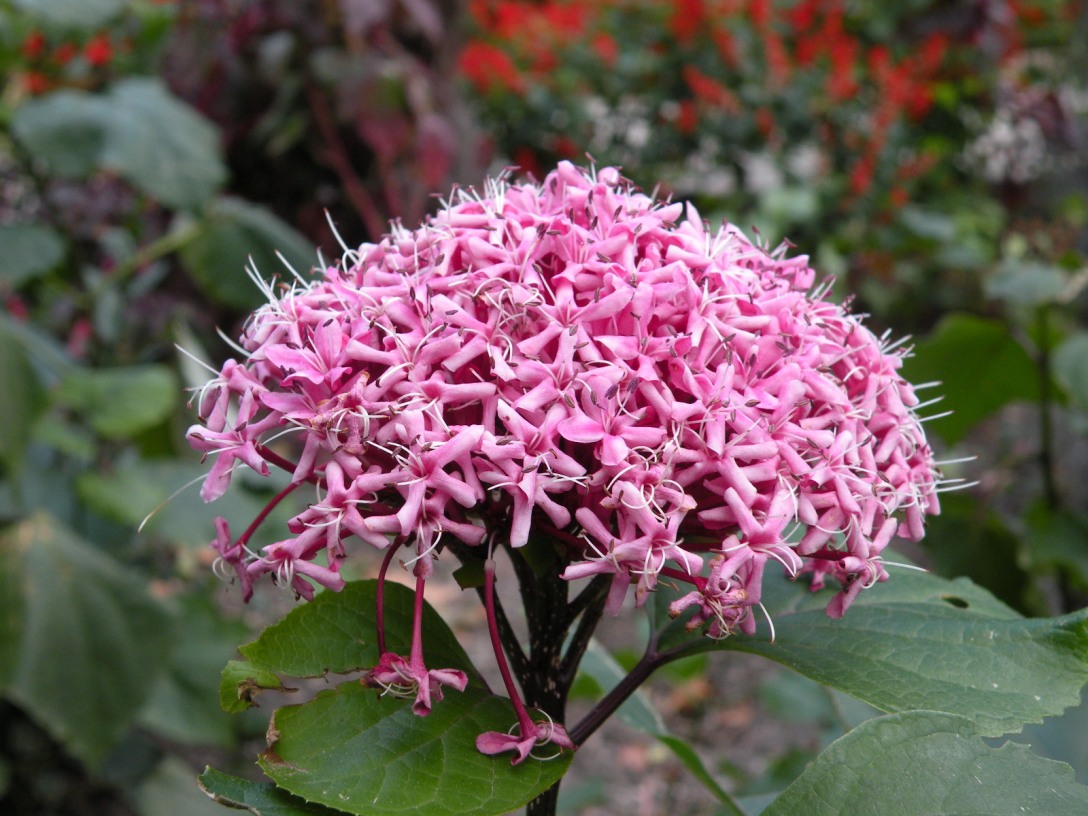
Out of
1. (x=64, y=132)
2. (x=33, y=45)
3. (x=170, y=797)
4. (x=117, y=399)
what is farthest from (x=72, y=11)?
(x=170, y=797)

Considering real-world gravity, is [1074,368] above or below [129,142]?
below

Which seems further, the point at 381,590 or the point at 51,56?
the point at 51,56

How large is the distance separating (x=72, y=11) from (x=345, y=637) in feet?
6.35

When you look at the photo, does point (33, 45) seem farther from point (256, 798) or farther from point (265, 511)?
point (256, 798)

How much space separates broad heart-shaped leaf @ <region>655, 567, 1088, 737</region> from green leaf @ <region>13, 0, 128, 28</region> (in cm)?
197

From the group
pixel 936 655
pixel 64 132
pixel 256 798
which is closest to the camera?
pixel 256 798

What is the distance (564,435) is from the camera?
0.68 meters

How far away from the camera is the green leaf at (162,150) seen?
213 cm

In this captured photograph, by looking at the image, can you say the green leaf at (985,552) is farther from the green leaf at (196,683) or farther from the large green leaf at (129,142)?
the large green leaf at (129,142)

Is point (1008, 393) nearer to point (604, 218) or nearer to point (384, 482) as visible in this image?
point (604, 218)

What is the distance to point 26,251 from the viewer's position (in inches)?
85.4

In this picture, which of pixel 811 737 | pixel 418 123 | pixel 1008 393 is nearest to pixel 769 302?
pixel 1008 393

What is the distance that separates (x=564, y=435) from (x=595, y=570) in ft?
0.31

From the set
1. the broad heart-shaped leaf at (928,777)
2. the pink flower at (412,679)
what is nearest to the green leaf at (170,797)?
the pink flower at (412,679)
